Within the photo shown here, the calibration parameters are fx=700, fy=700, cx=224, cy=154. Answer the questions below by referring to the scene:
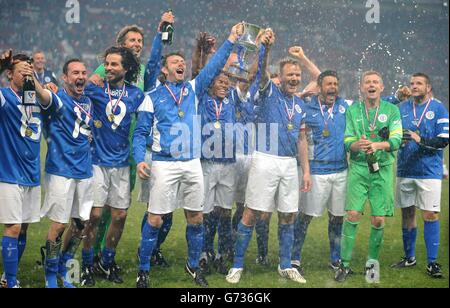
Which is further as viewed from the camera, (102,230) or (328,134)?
(328,134)

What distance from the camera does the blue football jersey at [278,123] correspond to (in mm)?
5102

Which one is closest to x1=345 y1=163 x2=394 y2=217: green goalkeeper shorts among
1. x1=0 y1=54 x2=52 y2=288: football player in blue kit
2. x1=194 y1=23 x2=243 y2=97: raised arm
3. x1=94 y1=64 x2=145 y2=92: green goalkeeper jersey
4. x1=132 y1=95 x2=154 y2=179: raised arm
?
x1=194 y1=23 x2=243 y2=97: raised arm

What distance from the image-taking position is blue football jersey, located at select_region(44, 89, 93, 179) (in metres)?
4.43

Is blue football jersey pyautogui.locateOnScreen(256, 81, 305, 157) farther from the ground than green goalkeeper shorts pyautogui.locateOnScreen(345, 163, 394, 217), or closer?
farther from the ground

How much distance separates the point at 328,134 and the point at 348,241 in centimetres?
83

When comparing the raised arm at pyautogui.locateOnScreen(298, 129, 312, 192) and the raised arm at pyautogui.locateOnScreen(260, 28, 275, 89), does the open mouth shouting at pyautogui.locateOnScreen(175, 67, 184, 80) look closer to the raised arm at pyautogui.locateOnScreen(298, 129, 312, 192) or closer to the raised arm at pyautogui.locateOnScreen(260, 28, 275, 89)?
the raised arm at pyautogui.locateOnScreen(260, 28, 275, 89)

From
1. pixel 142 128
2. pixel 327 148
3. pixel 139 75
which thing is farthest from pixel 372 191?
pixel 139 75

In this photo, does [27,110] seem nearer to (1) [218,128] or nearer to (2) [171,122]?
(2) [171,122]

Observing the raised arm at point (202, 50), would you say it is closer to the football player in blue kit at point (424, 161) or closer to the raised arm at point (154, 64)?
the raised arm at point (154, 64)

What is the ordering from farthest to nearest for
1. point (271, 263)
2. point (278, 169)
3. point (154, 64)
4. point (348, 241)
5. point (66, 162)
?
point (271, 263) → point (348, 241) → point (278, 169) → point (154, 64) → point (66, 162)

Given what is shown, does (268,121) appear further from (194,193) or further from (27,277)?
(27,277)

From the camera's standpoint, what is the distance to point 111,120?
4.71m

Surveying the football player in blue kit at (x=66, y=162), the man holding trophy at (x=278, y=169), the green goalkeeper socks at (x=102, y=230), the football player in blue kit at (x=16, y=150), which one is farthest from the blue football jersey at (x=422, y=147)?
the football player in blue kit at (x=16, y=150)

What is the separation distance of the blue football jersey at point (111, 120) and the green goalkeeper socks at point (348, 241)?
1729mm
